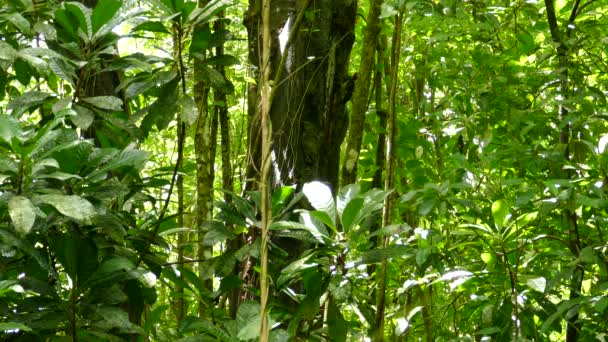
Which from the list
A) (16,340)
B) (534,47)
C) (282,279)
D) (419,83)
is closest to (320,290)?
(282,279)

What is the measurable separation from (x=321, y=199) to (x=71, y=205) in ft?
1.74

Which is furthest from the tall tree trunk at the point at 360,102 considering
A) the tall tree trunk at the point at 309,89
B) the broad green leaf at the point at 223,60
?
the broad green leaf at the point at 223,60

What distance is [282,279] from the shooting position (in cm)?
161

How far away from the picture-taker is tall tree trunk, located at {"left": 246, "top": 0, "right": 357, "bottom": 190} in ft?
6.55

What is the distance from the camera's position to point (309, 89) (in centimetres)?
204

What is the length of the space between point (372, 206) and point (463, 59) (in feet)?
4.86

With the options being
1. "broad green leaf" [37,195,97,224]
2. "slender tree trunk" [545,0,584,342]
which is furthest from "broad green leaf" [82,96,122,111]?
"slender tree trunk" [545,0,584,342]

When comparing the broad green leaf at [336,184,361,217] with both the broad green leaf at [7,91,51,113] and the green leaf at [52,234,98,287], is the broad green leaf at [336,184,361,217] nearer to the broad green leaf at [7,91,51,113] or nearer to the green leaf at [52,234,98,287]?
the green leaf at [52,234,98,287]

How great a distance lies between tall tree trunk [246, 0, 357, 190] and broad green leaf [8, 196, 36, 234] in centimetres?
72

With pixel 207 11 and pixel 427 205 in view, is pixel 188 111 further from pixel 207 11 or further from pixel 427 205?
pixel 427 205

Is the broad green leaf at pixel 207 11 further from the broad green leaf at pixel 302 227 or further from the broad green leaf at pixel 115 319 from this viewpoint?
the broad green leaf at pixel 115 319

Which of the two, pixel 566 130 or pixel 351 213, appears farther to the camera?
pixel 566 130

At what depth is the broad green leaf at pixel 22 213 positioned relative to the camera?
136 cm

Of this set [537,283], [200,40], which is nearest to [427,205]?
[537,283]
